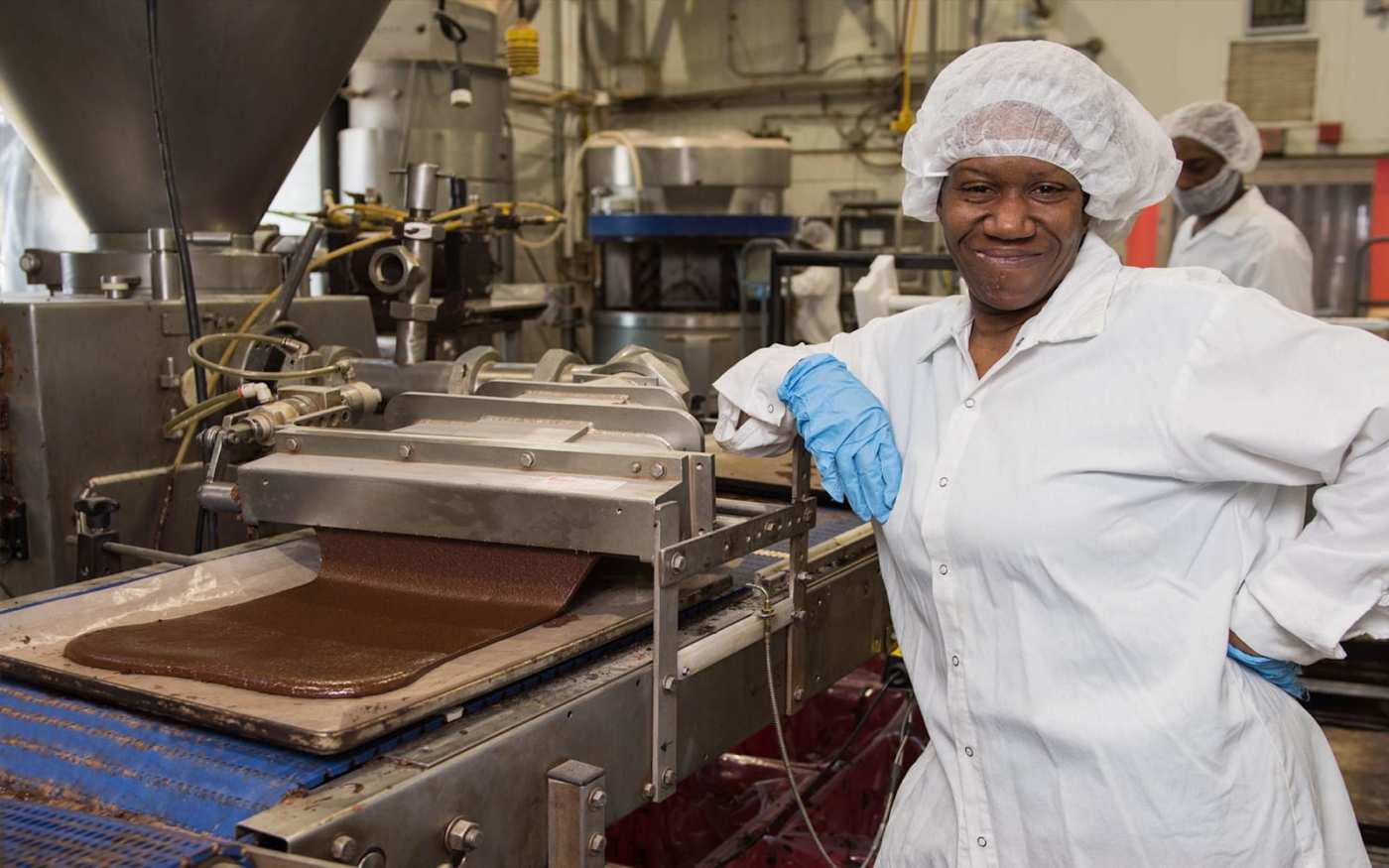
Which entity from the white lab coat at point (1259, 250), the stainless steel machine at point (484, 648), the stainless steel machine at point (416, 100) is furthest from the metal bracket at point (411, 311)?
the stainless steel machine at point (416, 100)

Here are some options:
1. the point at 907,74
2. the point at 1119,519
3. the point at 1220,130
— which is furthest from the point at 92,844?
the point at 907,74

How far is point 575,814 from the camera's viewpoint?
1.02 meters

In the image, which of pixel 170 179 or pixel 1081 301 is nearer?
pixel 1081 301

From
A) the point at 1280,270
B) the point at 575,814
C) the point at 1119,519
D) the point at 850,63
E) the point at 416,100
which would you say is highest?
the point at 850,63

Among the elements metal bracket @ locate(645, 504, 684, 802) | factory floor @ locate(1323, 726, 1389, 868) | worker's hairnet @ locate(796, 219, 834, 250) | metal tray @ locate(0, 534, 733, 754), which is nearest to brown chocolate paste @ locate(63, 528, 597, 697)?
metal tray @ locate(0, 534, 733, 754)

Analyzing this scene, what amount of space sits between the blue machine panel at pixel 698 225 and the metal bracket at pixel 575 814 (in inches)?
149

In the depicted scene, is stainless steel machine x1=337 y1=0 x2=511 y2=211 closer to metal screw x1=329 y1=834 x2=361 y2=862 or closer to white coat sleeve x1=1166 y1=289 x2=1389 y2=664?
white coat sleeve x1=1166 y1=289 x2=1389 y2=664

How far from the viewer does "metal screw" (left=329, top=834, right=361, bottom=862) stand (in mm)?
841

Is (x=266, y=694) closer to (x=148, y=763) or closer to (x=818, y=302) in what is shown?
(x=148, y=763)

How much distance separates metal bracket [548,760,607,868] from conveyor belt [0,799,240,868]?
292mm

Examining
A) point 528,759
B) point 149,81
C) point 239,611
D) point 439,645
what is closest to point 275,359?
point 149,81

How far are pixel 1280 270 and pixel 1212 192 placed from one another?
0.90 feet

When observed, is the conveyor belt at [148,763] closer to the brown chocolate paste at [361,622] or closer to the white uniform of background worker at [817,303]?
the brown chocolate paste at [361,622]

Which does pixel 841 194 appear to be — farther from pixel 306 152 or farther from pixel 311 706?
pixel 311 706
